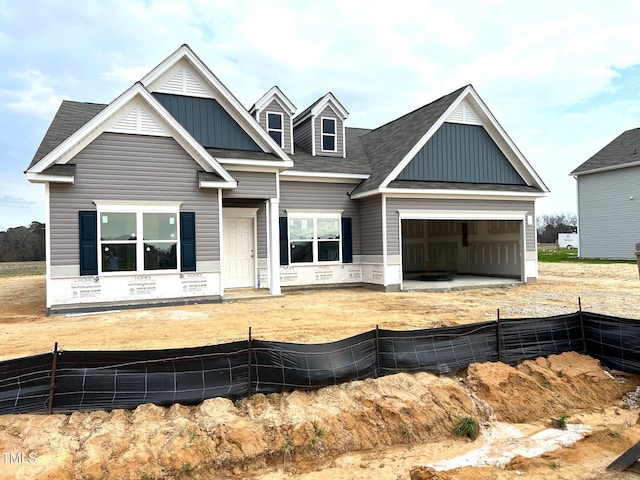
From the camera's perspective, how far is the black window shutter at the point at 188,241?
1255cm

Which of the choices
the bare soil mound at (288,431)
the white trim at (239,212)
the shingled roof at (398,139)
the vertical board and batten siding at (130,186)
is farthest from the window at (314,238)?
the bare soil mound at (288,431)

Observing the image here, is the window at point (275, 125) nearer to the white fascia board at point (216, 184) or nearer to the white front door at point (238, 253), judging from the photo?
the white front door at point (238, 253)

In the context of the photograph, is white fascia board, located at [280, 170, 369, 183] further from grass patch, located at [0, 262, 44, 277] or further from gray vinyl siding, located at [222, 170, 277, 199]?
grass patch, located at [0, 262, 44, 277]

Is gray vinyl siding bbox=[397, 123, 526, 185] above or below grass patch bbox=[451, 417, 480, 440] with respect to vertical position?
above

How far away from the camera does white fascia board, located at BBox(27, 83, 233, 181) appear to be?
438 inches

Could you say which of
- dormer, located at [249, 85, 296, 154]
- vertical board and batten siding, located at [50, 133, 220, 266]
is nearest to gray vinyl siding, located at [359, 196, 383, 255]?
dormer, located at [249, 85, 296, 154]

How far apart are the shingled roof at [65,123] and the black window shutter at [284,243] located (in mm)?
6943

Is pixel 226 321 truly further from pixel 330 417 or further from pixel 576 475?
pixel 576 475

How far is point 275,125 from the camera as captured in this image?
54.7 feet

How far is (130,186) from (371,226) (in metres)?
8.09

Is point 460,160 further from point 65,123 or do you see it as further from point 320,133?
point 65,123

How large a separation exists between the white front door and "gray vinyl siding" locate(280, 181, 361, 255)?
143 centimetres

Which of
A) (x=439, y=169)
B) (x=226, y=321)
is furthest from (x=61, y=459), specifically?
(x=439, y=169)

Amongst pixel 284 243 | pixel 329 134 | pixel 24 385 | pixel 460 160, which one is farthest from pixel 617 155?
pixel 24 385
